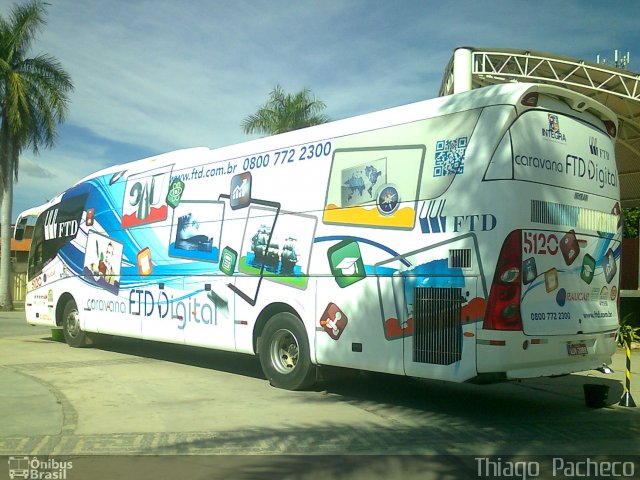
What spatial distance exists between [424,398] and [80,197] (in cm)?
891

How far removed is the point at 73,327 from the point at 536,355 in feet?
34.9

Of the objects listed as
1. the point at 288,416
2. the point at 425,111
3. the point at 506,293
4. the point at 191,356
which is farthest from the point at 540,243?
the point at 191,356

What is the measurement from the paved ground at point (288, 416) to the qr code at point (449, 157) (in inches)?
115

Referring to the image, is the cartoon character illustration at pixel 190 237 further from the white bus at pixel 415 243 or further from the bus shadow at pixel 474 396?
the bus shadow at pixel 474 396

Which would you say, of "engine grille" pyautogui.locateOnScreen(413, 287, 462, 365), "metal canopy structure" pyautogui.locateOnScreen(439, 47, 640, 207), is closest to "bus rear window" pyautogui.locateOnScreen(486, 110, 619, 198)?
"engine grille" pyautogui.locateOnScreen(413, 287, 462, 365)

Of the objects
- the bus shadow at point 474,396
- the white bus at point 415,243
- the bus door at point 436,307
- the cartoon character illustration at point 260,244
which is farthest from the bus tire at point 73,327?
the bus door at point 436,307

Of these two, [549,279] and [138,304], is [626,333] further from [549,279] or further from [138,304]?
[138,304]

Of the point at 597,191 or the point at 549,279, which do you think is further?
the point at 597,191

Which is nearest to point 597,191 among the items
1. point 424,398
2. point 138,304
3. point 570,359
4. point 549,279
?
point 549,279

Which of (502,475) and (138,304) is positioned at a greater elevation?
(138,304)

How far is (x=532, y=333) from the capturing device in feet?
24.2

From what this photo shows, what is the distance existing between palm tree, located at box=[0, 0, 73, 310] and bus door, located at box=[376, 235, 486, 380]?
79.7 feet

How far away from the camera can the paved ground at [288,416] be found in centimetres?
658

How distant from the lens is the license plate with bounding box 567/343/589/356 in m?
7.81
